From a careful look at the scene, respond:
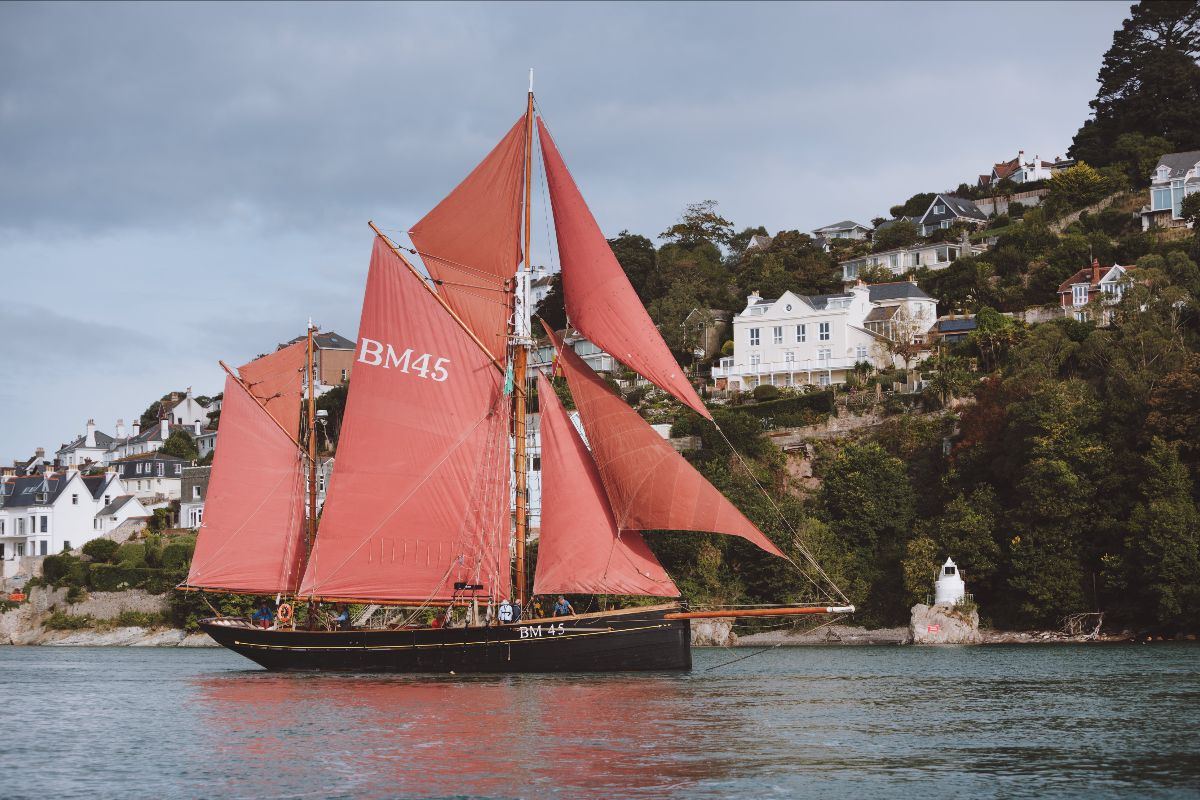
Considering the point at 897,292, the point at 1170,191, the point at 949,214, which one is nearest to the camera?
the point at 897,292

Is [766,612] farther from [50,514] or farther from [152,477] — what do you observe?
[152,477]

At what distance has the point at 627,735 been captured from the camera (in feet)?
91.4

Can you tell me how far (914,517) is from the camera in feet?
234

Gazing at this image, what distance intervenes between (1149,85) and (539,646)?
339 ft

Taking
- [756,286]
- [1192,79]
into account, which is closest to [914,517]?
[756,286]

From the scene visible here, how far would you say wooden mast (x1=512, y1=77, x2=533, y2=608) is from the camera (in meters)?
43.1

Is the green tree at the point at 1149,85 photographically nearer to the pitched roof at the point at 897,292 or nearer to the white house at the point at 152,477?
the pitched roof at the point at 897,292

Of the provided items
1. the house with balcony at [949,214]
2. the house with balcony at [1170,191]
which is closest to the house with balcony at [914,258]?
the house with balcony at [949,214]

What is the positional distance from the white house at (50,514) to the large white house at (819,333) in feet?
161

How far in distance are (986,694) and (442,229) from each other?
21.8 metres

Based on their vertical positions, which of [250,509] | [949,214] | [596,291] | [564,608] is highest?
[949,214]

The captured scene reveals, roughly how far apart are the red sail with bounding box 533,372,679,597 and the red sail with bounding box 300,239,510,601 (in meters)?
2.37

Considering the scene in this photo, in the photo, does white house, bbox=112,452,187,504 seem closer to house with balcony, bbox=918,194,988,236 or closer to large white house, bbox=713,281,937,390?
large white house, bbox=713,281,937,390

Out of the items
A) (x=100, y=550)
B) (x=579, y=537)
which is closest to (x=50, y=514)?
(x=100, y=550)
